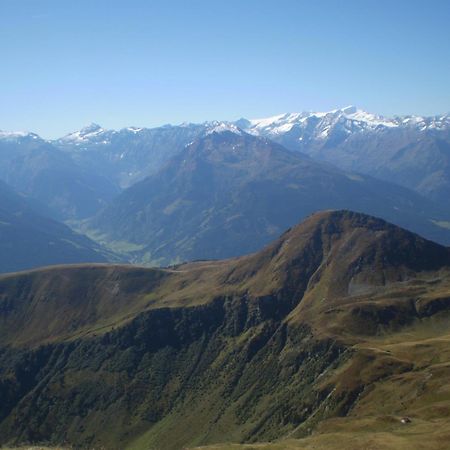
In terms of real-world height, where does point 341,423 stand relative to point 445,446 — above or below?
below

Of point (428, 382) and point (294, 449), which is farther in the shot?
point (428, 382)

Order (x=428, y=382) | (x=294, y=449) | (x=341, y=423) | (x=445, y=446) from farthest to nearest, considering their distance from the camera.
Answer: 1. (x=428, y=382)
2. (x=341, y=423)
3. (x=294, y=449)
4. (x=445, y=446)

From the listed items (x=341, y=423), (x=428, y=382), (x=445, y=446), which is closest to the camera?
(x=445, y=446)

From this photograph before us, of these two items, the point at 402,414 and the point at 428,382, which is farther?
the point at 428,382

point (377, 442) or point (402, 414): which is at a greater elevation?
point (377, 442)

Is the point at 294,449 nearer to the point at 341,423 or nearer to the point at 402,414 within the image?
the point at 341,423

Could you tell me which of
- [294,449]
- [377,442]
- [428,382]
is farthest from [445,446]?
[428,382]

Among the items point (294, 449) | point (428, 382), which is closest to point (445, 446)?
point (294, 449)

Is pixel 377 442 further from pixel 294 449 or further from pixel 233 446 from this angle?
pixel 233 446

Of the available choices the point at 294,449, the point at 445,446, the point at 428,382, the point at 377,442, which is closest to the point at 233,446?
the point at 294,449

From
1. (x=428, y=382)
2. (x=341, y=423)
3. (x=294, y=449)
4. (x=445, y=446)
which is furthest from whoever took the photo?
(x=428, y=382)
